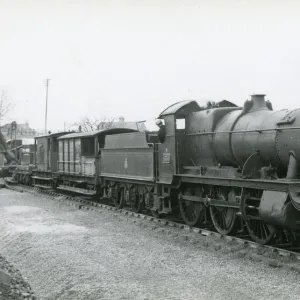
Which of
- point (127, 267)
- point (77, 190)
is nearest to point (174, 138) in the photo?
point (127, 267)

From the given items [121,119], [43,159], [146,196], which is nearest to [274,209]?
[146,196]

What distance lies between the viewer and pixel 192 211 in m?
11.1

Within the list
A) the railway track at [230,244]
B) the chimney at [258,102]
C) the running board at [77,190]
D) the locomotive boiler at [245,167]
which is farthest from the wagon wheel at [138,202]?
the chimney at [258,102]

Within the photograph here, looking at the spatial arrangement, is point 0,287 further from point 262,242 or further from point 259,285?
point 262,242

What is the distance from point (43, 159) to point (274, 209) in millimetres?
17404

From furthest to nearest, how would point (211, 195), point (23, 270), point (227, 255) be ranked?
point (211, 195), point (227, 255), point (23, 270)

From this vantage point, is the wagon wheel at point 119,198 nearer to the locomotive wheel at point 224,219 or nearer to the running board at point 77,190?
the running board at point 77,190

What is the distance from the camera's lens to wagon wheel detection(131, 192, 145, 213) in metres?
13.4

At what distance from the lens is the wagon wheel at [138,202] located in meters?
13.4

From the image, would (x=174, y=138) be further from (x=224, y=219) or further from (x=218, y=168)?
(x=224, y=219)

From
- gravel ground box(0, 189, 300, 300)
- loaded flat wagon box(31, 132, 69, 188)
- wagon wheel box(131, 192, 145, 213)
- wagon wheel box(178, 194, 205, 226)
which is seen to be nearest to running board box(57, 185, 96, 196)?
loaded flat wagon box(31, 132, 69, 188)

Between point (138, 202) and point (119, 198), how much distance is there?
1630mm

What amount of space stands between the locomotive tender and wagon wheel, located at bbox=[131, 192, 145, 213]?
0.03m

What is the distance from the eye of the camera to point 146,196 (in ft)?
42.3
